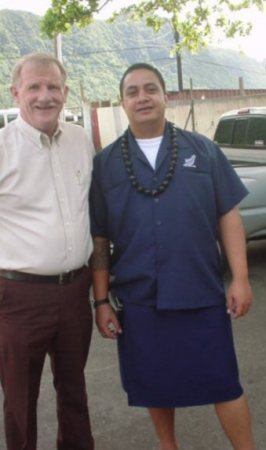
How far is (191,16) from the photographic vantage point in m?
10.0

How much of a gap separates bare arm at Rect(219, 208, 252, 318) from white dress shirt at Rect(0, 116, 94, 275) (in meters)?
0.66

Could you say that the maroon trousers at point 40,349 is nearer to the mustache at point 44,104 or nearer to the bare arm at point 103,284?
the bare arm at point 103,284

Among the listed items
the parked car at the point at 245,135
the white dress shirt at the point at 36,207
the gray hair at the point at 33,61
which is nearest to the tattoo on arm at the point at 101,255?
the white dress shirt at the point at 36,207

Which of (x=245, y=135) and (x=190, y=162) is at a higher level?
(x=190, y=162)

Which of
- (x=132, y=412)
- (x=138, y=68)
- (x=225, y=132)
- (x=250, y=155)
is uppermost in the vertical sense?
(x=138, y=68)

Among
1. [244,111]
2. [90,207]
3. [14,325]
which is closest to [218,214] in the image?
[90,207]

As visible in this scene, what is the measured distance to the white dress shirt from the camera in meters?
2.45

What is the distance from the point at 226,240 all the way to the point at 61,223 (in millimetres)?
759

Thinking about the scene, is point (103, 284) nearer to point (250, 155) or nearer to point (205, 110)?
point (250, 155)

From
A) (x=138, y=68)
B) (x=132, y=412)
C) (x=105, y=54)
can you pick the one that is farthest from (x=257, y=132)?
(x=105, y=54)

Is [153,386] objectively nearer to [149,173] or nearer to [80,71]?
[149,173]

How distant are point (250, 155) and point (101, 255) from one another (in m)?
4.70

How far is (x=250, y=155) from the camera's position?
703 centimetres

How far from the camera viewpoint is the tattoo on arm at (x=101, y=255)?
2.71 m
